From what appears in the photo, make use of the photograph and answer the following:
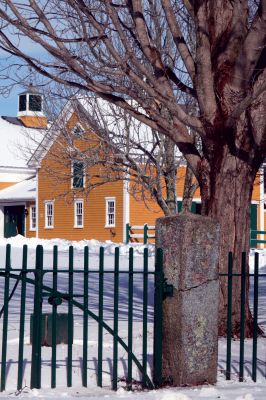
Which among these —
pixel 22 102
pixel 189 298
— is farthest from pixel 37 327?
pixel 22 102

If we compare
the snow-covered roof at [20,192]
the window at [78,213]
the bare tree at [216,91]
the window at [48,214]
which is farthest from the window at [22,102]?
the bare tree at [216,91]

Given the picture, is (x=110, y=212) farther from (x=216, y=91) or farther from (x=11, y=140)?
(x=216, y=91)

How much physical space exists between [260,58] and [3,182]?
142 ft

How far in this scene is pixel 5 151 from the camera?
182 ft

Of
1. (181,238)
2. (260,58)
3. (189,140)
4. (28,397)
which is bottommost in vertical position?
(28,397)

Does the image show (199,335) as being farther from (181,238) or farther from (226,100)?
(226,100)

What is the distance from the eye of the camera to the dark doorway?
49.4 meters

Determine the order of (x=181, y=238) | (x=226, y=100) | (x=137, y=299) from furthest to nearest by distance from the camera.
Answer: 1. (x=137, y=299)
2. (x=226, y=100)
3. (x=181, y=238)

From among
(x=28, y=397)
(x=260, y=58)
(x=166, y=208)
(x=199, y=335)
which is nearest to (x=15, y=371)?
(x=28, y=397)

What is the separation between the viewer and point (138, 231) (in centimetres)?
4100

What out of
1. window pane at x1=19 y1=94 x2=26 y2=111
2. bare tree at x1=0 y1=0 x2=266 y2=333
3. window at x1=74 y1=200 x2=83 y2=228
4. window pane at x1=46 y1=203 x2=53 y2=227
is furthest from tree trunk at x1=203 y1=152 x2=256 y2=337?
window pane at x1=19 y1=94 x2=26 y2=111

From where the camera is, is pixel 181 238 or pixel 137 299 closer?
pixel 181 238

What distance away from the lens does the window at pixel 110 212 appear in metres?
42.2

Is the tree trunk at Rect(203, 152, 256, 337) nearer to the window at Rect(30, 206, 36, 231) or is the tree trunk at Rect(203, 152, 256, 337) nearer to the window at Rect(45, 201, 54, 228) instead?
the window at Rect(45, 201, 54, 228)
